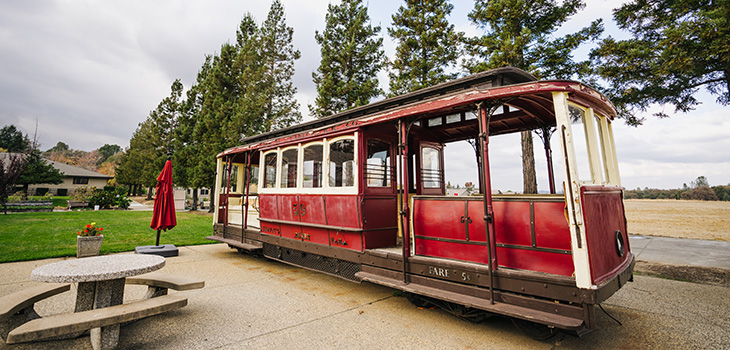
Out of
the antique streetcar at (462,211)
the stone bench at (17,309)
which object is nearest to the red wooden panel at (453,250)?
the antique streetcar at (462,211)

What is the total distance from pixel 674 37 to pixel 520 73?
5751 mm

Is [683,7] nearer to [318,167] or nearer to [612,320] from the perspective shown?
[612,320]

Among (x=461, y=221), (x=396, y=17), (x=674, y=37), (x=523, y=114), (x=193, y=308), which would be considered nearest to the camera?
(x=461, y=221)

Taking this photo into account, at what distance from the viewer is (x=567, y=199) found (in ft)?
9.39

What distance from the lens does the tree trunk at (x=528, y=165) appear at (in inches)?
352

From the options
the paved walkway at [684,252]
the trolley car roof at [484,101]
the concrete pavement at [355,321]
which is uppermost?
the trolley car roof at [484,101]

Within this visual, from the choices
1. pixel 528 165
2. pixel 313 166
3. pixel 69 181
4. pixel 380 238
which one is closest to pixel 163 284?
pixel 313 166

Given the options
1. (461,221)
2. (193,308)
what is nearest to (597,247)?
(461,221)

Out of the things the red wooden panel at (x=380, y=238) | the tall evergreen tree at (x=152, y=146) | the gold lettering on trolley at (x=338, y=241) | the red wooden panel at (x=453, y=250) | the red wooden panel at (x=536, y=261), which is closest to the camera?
the red wooden panel at (x=536, y=261)

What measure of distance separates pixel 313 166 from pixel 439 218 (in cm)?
288

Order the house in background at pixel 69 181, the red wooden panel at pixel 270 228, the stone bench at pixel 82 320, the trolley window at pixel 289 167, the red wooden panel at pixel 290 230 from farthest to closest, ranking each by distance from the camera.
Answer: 1. the house in background at pixel 69 181
2. the red wooden panel at pixel 270 228
3. the trolley window at pixel 289 167
4. the red wooden panel at pixel 290 230
5. the stone bench at pixel 82 320

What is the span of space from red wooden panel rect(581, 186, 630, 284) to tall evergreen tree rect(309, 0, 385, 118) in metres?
13.9

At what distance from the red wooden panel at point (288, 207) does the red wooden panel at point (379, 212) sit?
71.9 inches

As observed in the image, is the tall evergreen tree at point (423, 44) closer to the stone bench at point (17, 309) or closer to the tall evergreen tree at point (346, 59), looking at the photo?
the tall evergreen tree at point (346, 59)
